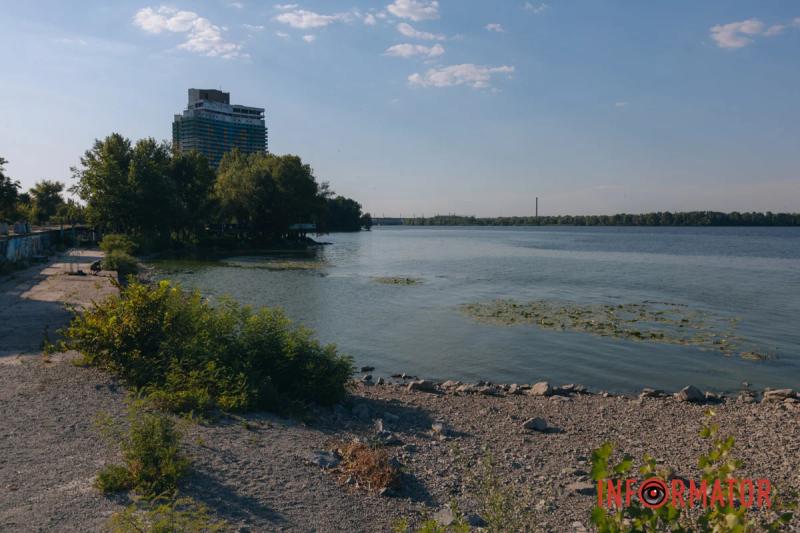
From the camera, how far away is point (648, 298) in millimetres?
33188

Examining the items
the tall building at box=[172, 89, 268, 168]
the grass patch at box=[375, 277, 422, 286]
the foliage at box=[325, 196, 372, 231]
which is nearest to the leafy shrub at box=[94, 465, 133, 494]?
the grass patch at box=[375, 277, 422, 286]

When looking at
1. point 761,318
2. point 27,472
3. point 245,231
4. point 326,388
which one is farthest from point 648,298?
point 245,231

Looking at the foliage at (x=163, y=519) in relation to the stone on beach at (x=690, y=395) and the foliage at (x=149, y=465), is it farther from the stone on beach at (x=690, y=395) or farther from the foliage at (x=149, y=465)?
the stone on beach at (x=690, y=395)

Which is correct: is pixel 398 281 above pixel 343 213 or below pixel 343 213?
below

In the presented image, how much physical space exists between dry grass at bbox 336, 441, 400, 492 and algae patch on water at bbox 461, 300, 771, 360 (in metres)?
16.3

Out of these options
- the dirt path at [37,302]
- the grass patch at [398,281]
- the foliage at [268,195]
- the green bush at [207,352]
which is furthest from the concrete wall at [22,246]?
the foliage at [268,195]

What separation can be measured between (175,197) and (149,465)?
2643 inches

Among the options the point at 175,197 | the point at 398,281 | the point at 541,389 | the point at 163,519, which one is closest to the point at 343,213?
the point at 175,197

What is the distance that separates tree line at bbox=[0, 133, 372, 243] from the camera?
63.2 m

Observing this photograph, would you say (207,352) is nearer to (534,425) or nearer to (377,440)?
(377,440)

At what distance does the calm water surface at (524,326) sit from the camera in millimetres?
17484

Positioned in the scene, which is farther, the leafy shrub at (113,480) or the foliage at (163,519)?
the leafy shrub at (113,480)

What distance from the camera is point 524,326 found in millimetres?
24234

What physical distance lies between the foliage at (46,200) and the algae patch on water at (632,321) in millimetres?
80572
